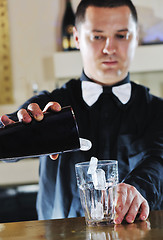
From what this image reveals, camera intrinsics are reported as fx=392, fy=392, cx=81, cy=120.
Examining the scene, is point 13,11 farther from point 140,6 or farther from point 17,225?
point 17,225

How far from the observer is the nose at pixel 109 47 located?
56.6 inches

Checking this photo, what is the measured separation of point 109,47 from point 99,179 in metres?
0.72

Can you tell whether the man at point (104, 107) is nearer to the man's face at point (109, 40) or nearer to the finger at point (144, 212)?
the man's face at point (109, 40)

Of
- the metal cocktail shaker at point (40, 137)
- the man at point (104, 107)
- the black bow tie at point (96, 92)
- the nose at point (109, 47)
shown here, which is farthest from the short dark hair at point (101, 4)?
the metal cocktail shaker at point (40, 137)

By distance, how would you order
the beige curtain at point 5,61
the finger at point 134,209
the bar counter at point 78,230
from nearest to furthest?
the bar counter at point 78,230 → the finger at point 134,209 → the beige curtain at point 5,61

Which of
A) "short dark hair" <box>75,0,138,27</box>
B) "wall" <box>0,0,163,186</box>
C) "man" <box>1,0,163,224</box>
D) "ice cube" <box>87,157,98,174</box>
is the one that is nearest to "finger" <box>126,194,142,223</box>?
"ice cube" <box>87,157,98,174</box>

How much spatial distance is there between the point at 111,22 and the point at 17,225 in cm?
84

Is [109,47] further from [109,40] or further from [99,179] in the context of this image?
[99,179]

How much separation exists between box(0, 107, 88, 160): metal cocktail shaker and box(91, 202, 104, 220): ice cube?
136mm

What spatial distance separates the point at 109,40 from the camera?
1.44 meters

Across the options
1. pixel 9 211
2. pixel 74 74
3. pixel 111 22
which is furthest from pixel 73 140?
pixel 74 74

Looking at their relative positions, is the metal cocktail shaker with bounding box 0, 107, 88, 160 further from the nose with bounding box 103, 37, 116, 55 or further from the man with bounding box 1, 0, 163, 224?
A: the nose with bounding box 103, 37, 116, 55

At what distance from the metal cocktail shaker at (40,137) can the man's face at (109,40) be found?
0.62 meters

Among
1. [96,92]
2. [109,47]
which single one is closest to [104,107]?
[96,92]
